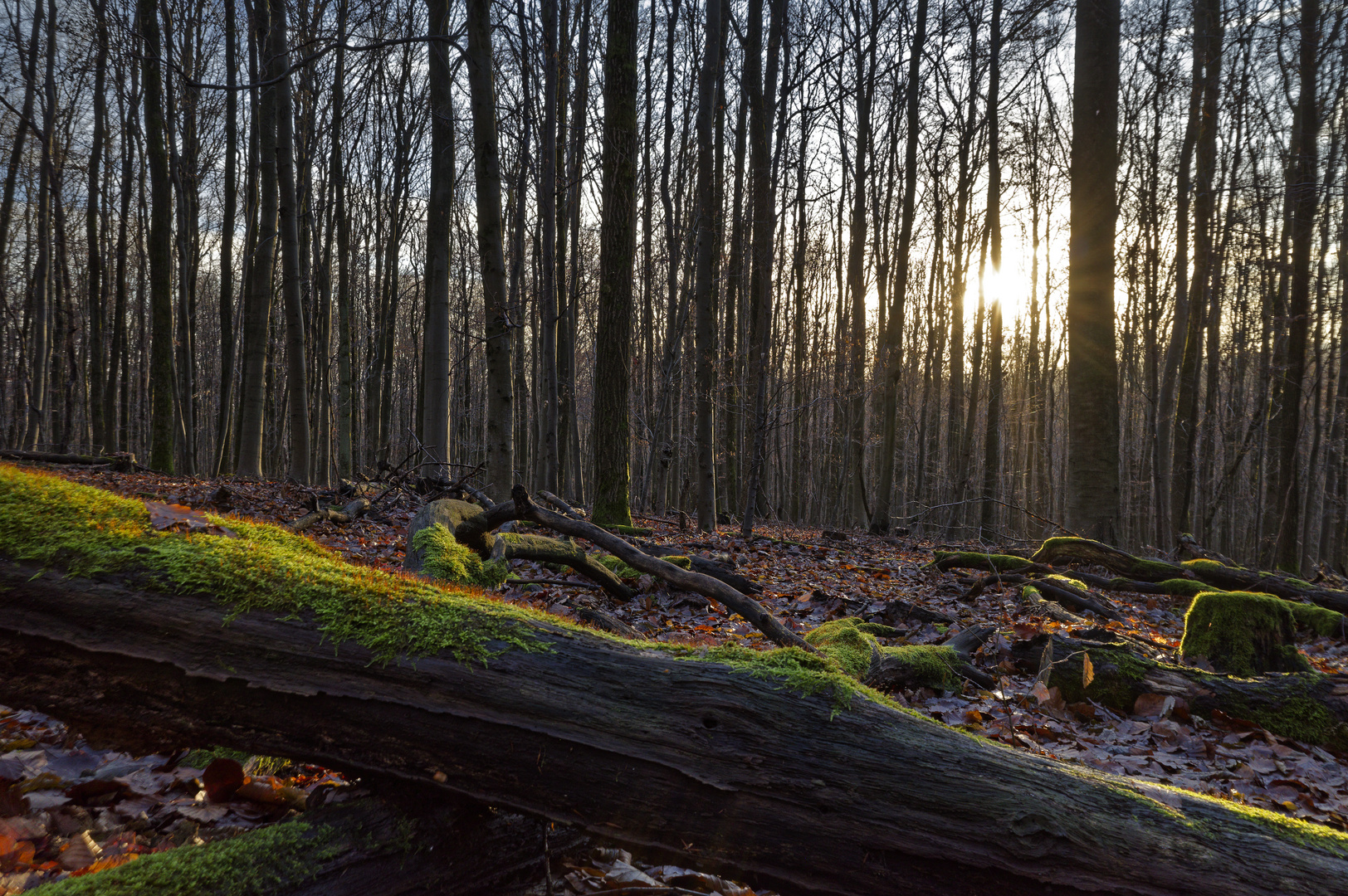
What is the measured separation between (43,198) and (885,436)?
21867 millimetres

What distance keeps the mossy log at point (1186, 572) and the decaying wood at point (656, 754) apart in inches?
256

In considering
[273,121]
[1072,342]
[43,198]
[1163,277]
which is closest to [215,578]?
[1072,342]

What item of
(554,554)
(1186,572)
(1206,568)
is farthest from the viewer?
(1186,572)

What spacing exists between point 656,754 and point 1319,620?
7078mm

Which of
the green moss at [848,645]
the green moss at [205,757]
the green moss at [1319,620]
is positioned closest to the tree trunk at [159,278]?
the green moss at [205,757]

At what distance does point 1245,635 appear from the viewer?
4039 millimetres

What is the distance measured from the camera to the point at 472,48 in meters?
7.95

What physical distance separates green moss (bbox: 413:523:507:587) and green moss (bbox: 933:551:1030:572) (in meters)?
5.69

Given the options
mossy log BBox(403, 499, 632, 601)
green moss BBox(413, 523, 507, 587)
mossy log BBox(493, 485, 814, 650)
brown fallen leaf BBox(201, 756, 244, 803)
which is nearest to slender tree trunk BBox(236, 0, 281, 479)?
mossy log BBox(403, 499, 632, 601)

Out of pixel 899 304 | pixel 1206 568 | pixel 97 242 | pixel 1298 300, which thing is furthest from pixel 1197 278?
pixel 97 242

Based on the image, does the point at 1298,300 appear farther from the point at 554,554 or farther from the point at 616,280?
the point at 554,554

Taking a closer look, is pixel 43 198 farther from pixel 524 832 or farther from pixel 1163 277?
pixel 1163 277

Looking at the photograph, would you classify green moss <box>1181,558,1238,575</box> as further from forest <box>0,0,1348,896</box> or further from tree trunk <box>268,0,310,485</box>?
tree trunk <box>268,0,310,485</box>

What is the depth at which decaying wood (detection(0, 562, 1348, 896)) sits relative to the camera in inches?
57.0
